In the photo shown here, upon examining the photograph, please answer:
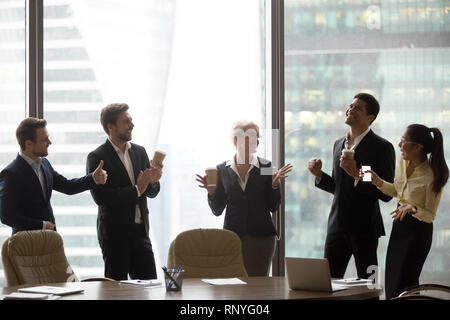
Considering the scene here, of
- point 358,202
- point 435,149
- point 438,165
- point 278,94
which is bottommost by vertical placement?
point 358,202

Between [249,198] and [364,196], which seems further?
[249,198]

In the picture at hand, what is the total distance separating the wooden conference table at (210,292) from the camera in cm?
332

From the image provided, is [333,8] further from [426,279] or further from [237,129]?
[426,279]

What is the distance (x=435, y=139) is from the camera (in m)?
4.83

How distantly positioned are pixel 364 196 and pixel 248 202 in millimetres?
881

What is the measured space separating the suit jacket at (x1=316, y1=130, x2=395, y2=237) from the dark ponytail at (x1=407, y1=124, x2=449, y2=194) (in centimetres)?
25

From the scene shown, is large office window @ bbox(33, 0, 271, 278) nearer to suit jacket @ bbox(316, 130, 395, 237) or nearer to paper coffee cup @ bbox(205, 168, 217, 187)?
paper coffee cup @ bbox(205, 168, 217, 187)

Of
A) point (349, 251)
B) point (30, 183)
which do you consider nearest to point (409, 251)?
point (349, 251)

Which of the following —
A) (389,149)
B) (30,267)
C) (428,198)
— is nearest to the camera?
(30,267)

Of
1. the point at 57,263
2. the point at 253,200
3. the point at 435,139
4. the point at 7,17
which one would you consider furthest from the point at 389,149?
the point at 7,17

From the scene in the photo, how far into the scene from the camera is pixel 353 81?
243 inches

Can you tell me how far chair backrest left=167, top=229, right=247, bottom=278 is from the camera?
4422 millimetres

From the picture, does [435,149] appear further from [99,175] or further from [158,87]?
[158,87]
